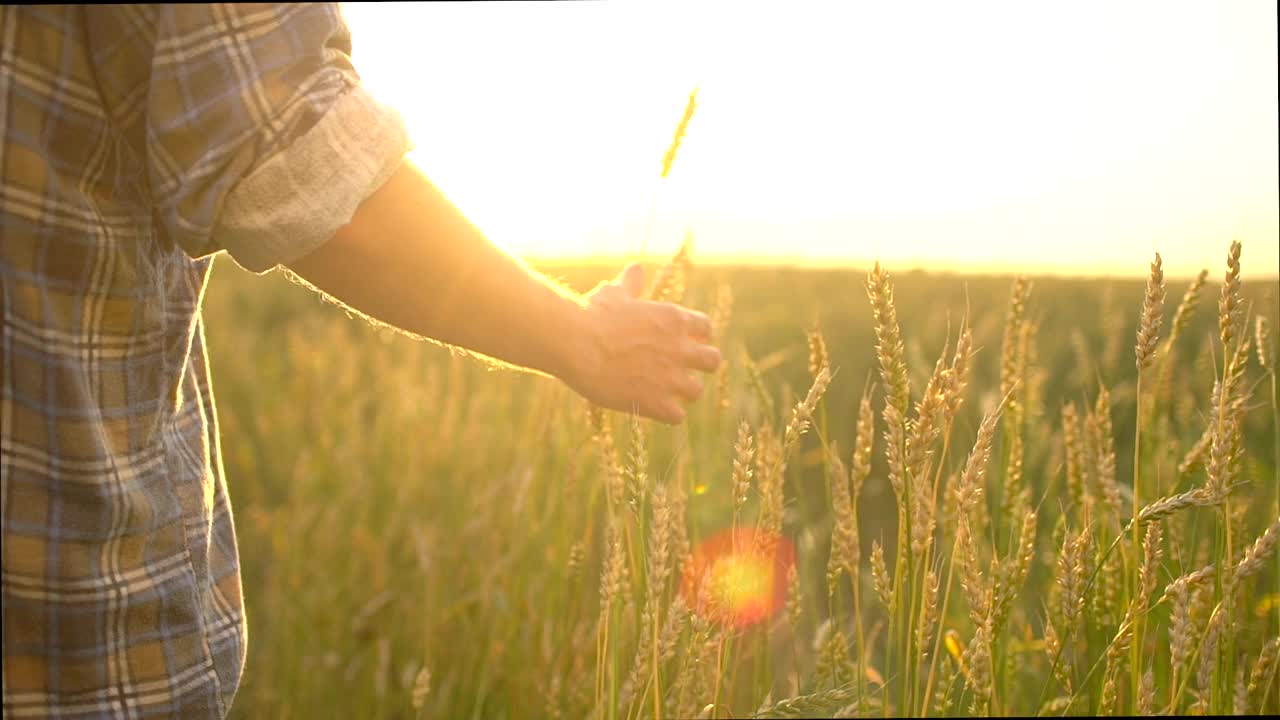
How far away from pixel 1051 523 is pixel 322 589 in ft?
6.88

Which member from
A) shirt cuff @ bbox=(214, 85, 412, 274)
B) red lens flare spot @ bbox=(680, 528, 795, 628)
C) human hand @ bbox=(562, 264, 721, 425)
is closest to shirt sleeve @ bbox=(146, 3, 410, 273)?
shirt cuff @ bbox=(214, 85, 412, 274)

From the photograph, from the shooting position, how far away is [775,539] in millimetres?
1388

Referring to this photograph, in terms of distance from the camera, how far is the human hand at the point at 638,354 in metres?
1.41

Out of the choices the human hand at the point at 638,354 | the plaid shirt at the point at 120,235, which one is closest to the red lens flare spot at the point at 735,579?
the human hand at the point at 638,354

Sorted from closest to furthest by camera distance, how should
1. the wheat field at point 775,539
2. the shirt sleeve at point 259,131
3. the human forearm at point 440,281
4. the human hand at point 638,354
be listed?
the shirt sleeve at point 259,131 < the human forearm at point 440,281 < the wheat field at point 775,539 < the human hand at point 638,354

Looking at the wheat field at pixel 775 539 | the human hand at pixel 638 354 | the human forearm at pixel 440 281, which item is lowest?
the wheat field at pixel 775 539

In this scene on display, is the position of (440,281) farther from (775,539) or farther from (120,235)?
(775,539)

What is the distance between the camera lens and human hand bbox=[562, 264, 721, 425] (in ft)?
4.62

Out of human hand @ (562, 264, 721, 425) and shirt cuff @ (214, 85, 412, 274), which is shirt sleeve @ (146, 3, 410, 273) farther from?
human hand @ (562, 264, 721, 425)

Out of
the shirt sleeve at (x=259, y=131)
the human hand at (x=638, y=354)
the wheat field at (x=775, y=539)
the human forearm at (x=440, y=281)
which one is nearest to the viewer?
the shirt sleeve at (x=259, y=131)

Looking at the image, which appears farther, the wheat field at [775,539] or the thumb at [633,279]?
the thumb at [633,279]

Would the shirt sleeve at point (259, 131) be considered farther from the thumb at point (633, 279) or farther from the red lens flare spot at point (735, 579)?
the red lens flare spot at point (735, 579)

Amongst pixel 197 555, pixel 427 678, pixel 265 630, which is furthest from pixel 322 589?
pixel 197 555

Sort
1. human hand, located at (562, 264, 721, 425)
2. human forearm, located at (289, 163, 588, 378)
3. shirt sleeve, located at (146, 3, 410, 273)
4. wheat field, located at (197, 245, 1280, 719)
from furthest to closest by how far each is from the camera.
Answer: human hand, located at (562, 264, 721, 425), wheat field, located at (197, 245, 1280, 719), human forearm, located at (289, 163, 588, 378), shirt sleeve, located at (146, 3, 410, 273)
